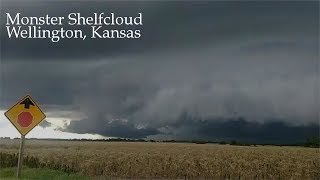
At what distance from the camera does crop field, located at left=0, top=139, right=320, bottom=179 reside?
1566cm

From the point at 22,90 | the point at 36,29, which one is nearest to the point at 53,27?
the point at 36,29

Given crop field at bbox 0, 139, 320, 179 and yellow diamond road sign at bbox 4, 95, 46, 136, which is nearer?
yellow diamond road sign at bbox 4, 95, 46, 136

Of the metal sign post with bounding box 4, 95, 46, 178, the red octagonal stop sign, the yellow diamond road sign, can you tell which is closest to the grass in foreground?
the metal sign post with bounding box 4, 95, 46, 178

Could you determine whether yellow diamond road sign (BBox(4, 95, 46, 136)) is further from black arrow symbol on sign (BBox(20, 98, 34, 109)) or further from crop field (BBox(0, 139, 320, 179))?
crop field (BBox(0, 139, 320, 179))

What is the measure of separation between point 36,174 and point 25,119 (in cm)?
156

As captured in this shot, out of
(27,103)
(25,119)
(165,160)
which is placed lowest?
(165,160)

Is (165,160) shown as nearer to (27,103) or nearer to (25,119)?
(25,119)

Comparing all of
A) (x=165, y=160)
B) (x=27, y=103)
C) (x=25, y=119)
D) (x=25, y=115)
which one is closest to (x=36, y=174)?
(x=25, y=119)

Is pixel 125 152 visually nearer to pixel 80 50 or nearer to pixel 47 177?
pixel 47 177

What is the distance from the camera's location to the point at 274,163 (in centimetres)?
1652

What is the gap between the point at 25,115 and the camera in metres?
14.3

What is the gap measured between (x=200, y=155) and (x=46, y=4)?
6.79m

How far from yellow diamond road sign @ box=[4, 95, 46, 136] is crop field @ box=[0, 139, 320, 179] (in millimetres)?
885

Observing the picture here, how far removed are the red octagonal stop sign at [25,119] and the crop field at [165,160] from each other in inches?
36.1
